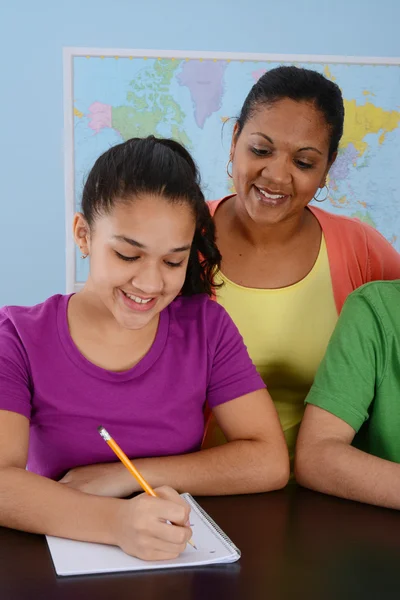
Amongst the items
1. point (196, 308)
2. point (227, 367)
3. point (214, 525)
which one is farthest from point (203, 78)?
point (214, 525)

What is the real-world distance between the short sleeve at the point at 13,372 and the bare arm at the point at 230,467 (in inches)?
5.6

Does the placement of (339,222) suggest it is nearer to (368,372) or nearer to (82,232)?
(368,372)

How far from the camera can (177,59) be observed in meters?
2.97

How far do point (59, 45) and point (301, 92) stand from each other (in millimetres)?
1933

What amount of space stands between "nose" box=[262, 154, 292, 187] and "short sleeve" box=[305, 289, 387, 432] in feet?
1.11

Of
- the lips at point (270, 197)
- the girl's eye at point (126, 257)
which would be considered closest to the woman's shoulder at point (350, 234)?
the lips at point (270, 197)

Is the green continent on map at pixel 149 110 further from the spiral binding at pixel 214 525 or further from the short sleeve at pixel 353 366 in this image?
the spiral binding at pixel 214 525

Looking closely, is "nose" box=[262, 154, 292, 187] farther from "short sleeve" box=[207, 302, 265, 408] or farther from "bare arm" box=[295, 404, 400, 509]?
"bare arm" box=[295, 404, 400, 509]

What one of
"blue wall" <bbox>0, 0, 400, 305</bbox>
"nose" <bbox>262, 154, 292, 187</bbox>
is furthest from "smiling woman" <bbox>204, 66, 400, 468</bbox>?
"blue wall" <bbox>0, 0, 400, 305</bbox>

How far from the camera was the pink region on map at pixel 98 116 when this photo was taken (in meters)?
2.99

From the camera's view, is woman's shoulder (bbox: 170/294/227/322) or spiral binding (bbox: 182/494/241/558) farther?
woman's shoulder (bbox: 170/294/227/322)

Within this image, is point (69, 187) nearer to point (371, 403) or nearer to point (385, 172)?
point (385, 172)

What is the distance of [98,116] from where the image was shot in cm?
300

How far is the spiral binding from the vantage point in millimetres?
1010
